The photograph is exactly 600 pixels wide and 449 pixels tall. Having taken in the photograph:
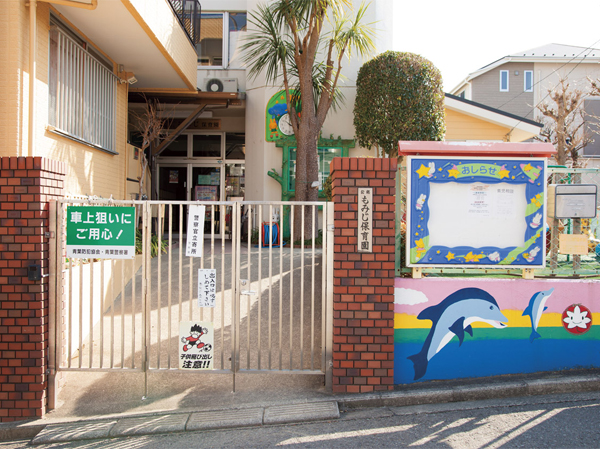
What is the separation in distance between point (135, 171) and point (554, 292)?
8894 millimetres

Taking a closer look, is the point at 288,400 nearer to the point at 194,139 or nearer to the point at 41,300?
the point at 41,300

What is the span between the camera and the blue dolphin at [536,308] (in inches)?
167

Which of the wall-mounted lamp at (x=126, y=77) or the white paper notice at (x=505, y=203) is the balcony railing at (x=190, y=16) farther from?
the white paper notice at (x=505, y=203)

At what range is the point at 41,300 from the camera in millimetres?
3965

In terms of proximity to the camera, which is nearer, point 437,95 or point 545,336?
point 545,336

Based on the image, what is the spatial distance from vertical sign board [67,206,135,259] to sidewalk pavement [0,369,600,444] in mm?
1440

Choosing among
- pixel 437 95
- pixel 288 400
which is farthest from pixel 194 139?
pixel 288 400

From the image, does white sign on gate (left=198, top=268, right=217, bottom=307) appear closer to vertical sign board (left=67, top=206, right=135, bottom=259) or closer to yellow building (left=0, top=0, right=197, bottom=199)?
vertical sign board (left=67, top=206, right=135, bottom=259)

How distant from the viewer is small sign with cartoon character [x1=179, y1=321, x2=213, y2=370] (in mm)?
4188

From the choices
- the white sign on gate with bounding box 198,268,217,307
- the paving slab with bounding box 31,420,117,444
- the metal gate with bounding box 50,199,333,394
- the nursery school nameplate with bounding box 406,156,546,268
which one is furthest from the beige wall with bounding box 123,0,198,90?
the paving slab with bounding box 31,420,117,444

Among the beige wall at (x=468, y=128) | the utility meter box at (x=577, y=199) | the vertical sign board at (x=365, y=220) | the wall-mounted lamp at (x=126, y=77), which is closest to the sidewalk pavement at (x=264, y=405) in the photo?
the vertical sign board at (x=365, y=220)

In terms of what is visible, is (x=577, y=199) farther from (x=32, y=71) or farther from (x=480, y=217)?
(x=32, y=71)

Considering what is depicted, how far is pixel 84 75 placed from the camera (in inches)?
295

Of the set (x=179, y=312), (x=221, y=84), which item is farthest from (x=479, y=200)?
(x=221, y=84)
